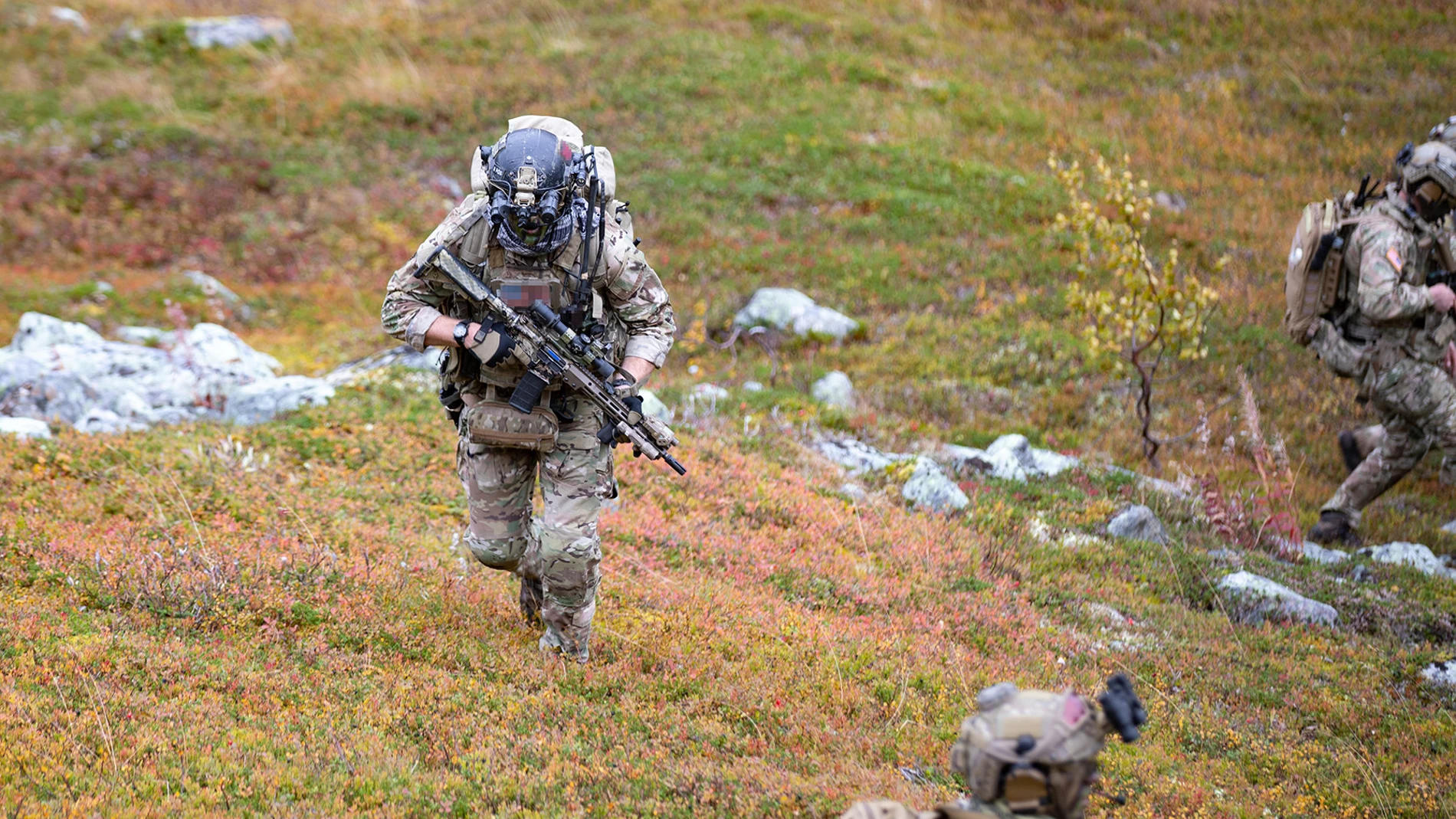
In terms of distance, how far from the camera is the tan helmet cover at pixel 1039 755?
3348 millimetres

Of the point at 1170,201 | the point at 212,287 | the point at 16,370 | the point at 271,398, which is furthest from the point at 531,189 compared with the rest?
the point at 1170,201

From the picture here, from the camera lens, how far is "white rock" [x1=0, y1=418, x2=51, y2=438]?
9.27 m

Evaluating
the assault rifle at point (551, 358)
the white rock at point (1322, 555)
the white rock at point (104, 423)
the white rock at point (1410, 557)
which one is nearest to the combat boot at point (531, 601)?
the assault rifle at point (551, 358)

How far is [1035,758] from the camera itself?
131 inches

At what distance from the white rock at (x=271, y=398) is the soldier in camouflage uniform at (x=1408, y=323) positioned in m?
10.4

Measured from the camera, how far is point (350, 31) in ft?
86.3

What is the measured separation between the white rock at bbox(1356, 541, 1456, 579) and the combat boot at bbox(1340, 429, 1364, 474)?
159 cm

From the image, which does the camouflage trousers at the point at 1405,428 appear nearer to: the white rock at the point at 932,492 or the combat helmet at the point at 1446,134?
the combat helmet at the point at 1446,134

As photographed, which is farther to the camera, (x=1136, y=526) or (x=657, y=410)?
(x=657, y=410)

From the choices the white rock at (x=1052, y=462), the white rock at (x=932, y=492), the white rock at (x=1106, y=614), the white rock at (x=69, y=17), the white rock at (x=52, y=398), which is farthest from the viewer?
the white rock at (x=69, y=17)

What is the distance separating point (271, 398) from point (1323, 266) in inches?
425

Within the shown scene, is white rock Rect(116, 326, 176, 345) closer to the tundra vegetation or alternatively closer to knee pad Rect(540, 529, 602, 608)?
the tundra vegetation

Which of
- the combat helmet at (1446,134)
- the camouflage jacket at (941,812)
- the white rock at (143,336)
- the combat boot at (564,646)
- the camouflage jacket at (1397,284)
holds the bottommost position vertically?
the white rock at (143,336)

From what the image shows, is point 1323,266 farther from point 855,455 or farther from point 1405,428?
point 855,455
